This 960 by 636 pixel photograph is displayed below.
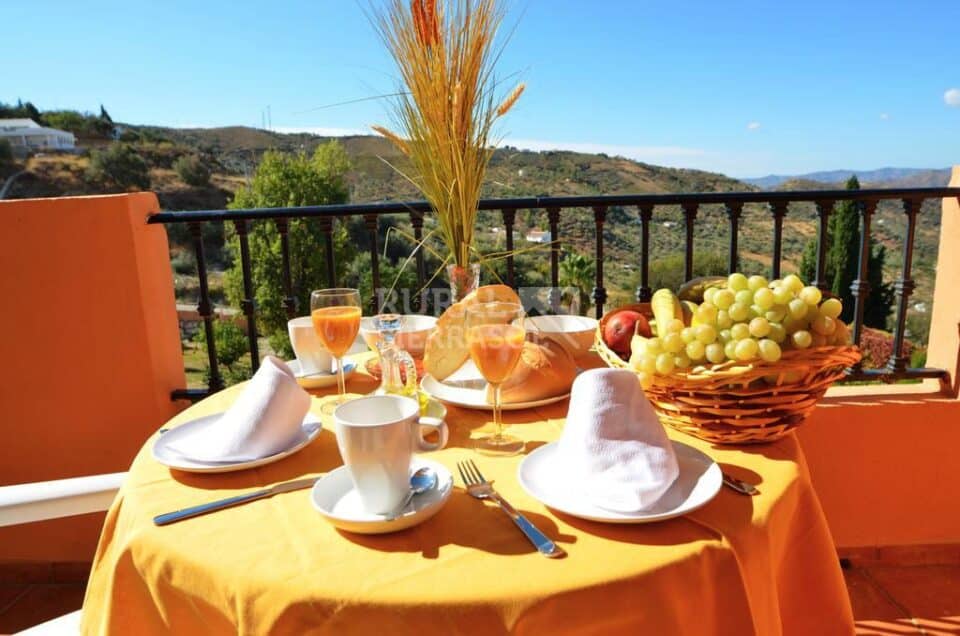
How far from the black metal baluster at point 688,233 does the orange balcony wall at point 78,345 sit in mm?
1879

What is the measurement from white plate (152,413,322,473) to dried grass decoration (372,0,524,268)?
0.57m

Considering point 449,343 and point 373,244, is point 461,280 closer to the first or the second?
point 449,343

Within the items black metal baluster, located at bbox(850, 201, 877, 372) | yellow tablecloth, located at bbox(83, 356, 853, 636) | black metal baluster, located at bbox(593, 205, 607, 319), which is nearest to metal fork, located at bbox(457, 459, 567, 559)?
yellow tablecloth, located at bbox(83, 356, 853, 636)

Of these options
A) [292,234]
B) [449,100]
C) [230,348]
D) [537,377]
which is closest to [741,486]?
[537,377]

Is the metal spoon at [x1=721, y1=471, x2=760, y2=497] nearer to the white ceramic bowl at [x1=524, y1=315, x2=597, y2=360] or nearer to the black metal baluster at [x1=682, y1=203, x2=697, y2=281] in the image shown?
the white ceramic bowl at [x1=524, y1=315, x2=597, y2=360]

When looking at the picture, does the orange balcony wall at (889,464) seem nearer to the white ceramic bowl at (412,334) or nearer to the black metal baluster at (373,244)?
the white ceramic bowl at (412,334)

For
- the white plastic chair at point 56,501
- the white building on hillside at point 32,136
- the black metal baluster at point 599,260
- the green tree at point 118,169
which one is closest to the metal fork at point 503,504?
the white plastic chair at point 56,501

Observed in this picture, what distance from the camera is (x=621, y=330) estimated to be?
1.09 meters

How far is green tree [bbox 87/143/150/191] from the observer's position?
2764 centimetres

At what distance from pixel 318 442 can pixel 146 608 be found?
0.31 m

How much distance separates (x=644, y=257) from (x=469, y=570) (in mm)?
1810

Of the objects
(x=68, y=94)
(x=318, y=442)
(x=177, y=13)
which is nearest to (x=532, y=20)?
(x=318, y=442)

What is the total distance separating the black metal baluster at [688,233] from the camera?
2.14 metres

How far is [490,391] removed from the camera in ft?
3.56
